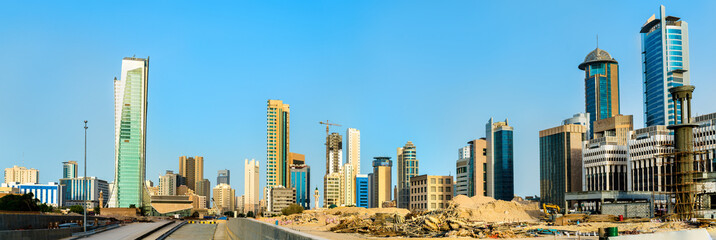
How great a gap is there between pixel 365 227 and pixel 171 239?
15875 mm

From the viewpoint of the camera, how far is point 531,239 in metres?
38.6

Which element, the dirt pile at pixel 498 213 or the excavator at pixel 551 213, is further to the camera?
the dirt pile at pixel 498 213

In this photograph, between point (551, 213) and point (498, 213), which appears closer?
point (498, 213)

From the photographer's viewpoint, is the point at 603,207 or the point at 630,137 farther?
the point at 630,137

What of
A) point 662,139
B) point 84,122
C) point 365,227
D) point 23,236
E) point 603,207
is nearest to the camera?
point 23,236

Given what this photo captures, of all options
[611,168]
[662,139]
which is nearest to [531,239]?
[662,139]

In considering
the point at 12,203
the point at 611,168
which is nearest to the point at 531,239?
the point at 12,203

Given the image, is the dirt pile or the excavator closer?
the excavator

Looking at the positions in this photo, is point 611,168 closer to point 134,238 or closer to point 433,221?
point 433,221

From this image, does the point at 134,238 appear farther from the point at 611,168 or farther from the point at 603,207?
the point at 611,168

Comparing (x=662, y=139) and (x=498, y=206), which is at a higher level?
(x=662, y=139)

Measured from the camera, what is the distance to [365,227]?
5497cm

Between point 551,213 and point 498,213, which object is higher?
point 498,213

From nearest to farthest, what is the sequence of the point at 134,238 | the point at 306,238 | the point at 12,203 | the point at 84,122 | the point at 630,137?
the point at 306,238, the point at 134,238, the point at 84,122, the point at 12,203, the point at 630,137
